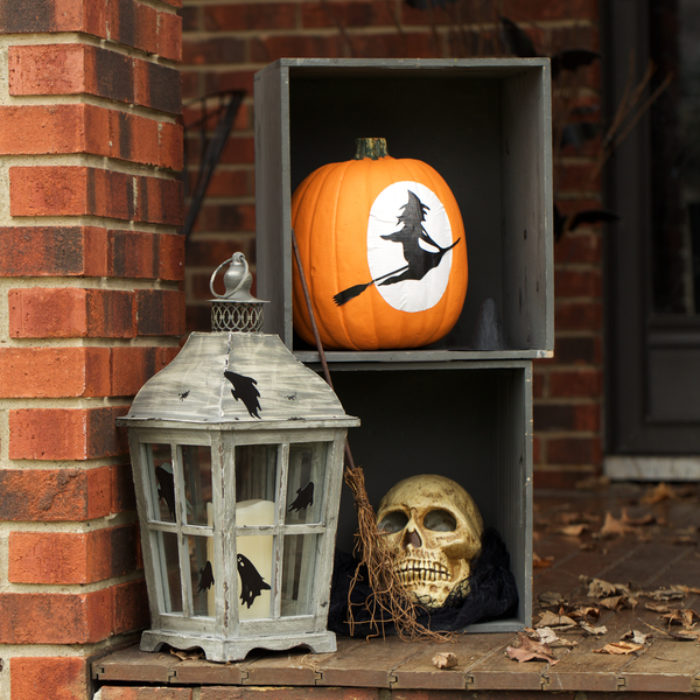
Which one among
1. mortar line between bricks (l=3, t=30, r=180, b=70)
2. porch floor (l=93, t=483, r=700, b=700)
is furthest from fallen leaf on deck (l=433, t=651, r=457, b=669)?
mortar line between bricks (l=3, t=30, r=180, b=70)

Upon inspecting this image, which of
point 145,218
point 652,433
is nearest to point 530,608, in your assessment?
point 145,218

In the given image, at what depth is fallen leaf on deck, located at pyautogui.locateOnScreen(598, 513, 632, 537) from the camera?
3.94 meters

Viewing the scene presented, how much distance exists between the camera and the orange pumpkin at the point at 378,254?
105 inches

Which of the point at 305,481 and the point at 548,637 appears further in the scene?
the point at 548,637

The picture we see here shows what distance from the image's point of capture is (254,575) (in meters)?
2.40

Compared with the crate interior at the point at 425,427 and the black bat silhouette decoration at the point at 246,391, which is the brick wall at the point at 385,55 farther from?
the black bat silhouette decoration at the point at 246,391

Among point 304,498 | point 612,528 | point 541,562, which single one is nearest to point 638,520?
point 612,528

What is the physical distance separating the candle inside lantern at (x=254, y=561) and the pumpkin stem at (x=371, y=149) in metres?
0.88

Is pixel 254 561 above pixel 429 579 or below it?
above

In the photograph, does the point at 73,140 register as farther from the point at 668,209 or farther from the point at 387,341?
the point at 668,209

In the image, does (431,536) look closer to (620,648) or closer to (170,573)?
(620,648)

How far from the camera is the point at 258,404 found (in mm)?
2359

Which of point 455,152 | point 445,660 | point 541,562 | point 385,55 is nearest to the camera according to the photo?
point 445,660

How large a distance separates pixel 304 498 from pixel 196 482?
0.22m
